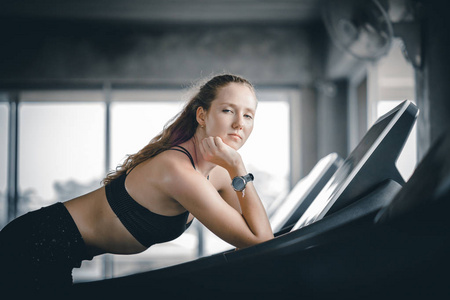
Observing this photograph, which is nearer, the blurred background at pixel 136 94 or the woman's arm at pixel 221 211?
the woman's arm at pixel 221 211

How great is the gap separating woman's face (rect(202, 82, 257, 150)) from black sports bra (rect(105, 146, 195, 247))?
9cm

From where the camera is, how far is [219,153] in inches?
34.5

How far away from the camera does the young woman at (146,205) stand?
85 centimetres

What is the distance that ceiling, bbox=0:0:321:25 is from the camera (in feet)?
12.6

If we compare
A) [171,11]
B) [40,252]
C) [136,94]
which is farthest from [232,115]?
[136,94]

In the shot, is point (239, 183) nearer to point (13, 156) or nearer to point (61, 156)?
point (61, 156)

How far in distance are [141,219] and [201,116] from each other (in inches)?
10.9

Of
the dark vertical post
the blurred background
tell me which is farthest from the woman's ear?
the dark vertical post

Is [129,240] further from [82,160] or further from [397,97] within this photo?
[82,160]

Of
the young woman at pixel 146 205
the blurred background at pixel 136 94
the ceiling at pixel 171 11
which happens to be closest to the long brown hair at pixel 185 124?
the young woman at pixel 146 205

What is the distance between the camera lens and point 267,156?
4340 millimetres

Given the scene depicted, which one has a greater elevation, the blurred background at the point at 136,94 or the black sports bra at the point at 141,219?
the blurred background at the point at 136,94

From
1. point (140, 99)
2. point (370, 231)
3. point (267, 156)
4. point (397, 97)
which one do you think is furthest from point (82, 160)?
point (370, 231)

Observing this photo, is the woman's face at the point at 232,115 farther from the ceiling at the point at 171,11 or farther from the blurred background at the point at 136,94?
the blurred background at the point at 136,94
